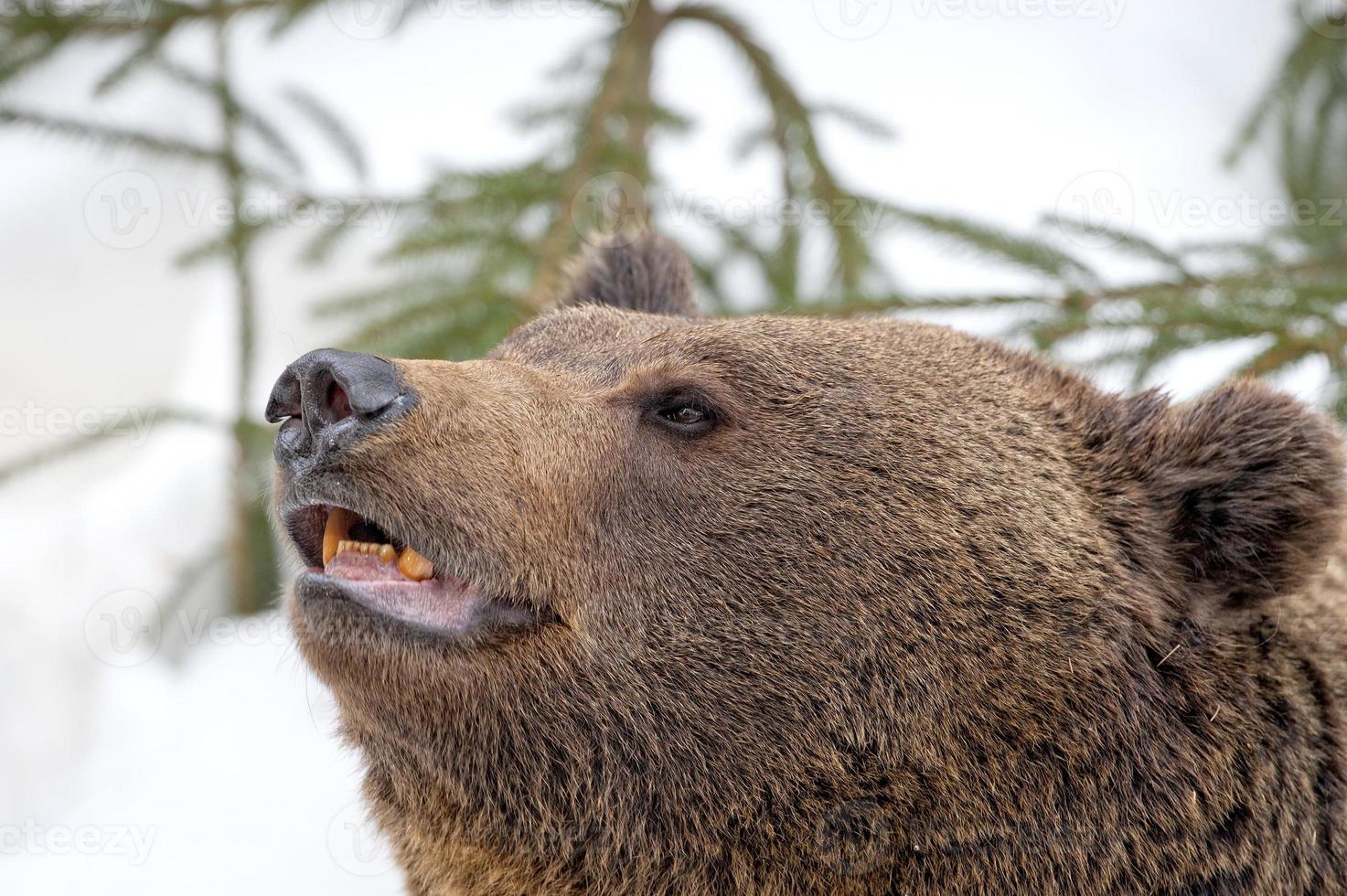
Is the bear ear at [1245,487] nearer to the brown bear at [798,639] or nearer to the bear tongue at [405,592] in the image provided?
the brown bear at [798,639]

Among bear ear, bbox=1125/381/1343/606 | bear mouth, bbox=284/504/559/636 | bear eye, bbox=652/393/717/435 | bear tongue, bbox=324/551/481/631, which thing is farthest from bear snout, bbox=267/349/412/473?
bear ear, bbox=1125/381/1343/606

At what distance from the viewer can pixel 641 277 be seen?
11.8 feet

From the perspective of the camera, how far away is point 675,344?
9.09ft

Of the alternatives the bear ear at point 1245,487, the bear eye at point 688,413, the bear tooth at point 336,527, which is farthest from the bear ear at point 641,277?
the bear ear at point 1245,487

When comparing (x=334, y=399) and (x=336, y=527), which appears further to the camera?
(x=336, y=527)

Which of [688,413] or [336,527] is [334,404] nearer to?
[336,527]

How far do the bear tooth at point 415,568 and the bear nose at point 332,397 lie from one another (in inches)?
10.9

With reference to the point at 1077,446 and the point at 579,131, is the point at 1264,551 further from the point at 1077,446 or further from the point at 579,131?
the point at 579,131

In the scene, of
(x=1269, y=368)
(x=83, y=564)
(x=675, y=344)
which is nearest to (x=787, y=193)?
(x=1269, y=368)

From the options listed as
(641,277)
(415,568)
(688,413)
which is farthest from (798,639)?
(641,277)

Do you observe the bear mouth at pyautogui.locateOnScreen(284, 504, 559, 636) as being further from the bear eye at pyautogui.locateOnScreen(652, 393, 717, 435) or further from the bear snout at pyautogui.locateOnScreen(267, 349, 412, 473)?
the bear eye at pyautogui.locateOnScreen(652, 393, 717, 435)

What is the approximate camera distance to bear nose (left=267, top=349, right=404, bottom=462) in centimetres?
227

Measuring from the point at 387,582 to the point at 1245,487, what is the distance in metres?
1.80

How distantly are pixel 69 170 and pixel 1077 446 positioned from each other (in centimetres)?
777
